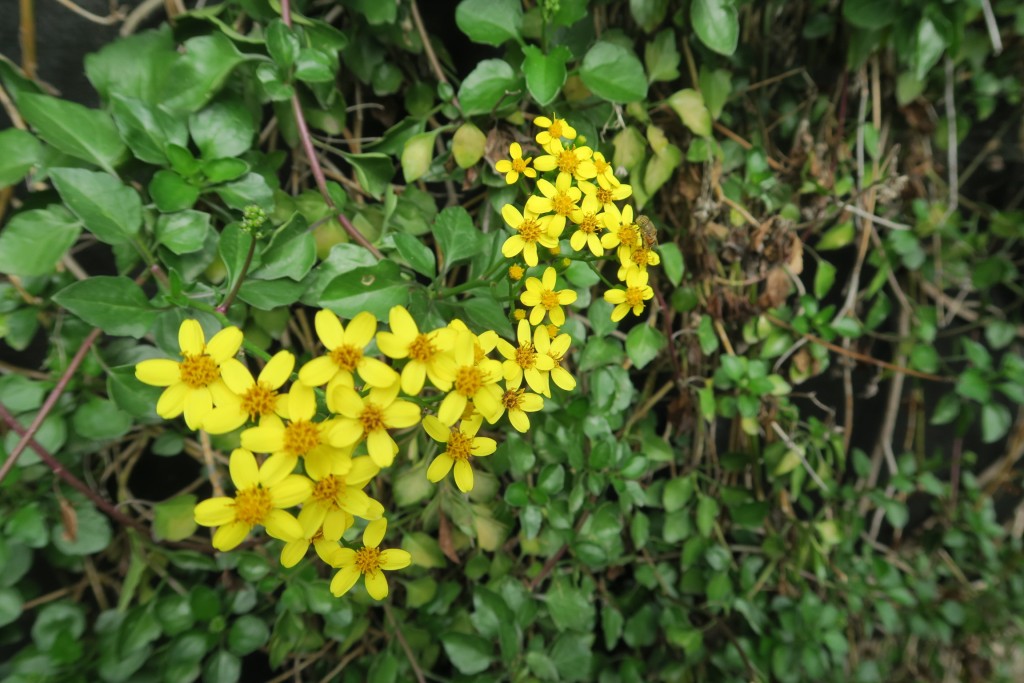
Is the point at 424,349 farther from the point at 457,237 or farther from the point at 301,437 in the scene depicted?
the point at 457,237

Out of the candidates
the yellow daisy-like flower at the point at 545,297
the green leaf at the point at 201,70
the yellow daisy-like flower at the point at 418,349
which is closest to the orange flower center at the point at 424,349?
the yellow daisy-like flower at the point at 418,349

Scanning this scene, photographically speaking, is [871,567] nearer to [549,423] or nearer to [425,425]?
[549,423]

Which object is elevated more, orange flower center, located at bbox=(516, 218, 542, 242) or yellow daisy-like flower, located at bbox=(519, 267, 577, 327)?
orange flower center, located at bbox=(516, 218, 542, 242)

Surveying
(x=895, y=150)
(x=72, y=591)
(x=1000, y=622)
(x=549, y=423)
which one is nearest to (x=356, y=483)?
(x=549, y=423)

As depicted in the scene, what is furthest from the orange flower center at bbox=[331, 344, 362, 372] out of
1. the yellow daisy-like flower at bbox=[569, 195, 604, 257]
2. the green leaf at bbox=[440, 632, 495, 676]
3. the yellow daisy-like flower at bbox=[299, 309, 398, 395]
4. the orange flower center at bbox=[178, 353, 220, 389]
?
the green leaf at bbox=[440, 632, 495, 676]

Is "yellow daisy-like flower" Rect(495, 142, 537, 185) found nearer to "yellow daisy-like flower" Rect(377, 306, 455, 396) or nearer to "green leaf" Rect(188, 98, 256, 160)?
"yellow daisy-like flower" Rect(377, 306, 455, 396)

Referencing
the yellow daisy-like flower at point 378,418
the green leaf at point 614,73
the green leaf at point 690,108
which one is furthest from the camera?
the green leaf at point 690,108

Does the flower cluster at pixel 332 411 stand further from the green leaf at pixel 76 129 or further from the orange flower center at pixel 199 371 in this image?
the green leaf at pixel 76 129
